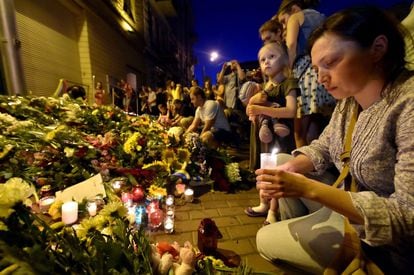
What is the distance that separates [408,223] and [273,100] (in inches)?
64.7

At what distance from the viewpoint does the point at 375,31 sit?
3.02ft

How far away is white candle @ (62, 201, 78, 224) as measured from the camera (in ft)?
6.23

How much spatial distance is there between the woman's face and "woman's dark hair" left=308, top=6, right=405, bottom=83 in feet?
0.10

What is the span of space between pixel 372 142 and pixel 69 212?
210 cm

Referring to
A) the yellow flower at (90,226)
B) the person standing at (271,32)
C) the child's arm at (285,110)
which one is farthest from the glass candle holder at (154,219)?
the person standing at (271,32)

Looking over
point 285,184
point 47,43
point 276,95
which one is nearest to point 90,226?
point 285,184

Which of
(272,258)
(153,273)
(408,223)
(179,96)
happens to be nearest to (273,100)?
(272,258)

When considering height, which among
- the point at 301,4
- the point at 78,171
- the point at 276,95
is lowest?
the point at 78,171

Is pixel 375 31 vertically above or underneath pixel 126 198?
above

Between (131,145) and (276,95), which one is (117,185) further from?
(276,95)

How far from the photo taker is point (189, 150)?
3.49 meters

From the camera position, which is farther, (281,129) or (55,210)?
(281,129)

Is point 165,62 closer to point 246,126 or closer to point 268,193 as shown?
point 246,126

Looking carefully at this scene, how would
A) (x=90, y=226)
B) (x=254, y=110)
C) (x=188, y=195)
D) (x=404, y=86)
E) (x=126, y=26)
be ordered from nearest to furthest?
(x=404, y=86) < (x=90, y=226) < (x=254, y=110) < (x=188, y=195) < (x=126, y=26)
